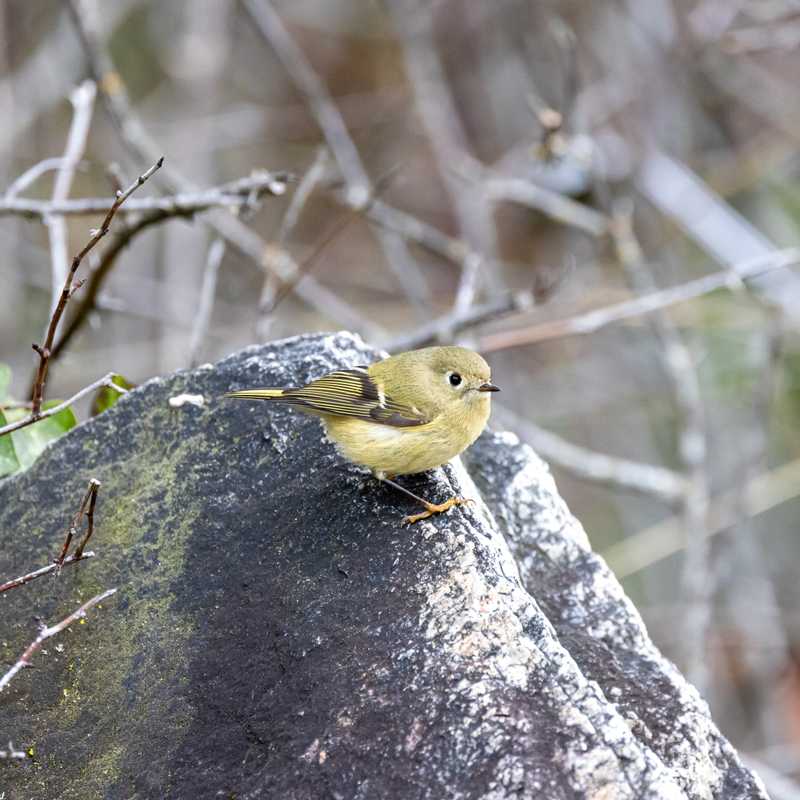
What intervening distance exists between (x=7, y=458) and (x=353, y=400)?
105cm

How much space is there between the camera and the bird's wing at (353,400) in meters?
3.12

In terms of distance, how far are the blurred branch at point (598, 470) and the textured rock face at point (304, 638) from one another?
1974 mm

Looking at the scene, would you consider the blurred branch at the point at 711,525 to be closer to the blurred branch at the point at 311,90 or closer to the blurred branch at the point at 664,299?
the blurred branch at the point at 664,299

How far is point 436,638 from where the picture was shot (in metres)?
2.47

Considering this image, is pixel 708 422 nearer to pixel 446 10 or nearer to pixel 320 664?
pixel 446 10

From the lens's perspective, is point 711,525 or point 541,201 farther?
point 711,525

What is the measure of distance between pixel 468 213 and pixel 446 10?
2.35 meters

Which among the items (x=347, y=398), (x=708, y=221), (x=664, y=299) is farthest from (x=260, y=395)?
(x=708, y=221)

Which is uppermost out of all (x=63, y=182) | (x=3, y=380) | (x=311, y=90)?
(x=311, y=90)

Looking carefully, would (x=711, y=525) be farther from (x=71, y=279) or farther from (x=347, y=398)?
(x=71, y=279)

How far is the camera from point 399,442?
3.21m

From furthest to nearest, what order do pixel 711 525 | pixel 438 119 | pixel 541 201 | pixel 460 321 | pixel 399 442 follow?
pixel 438 119, pixel 711 525, pixel 541 201, pixel 460 321, pixel 399 442

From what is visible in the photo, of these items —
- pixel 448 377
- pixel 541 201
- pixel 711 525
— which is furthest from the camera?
pixel 711 525

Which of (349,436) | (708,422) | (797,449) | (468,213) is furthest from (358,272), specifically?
(349,436)
